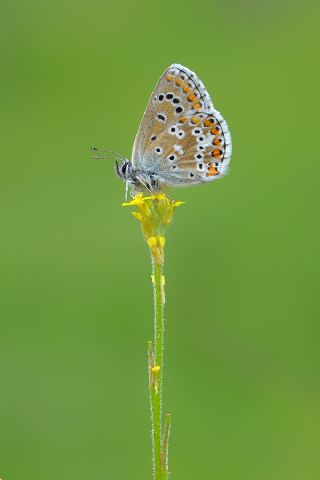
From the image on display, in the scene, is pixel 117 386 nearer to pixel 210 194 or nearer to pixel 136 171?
pixel 210 194

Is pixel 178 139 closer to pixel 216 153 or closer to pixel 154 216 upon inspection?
pixel 216 153

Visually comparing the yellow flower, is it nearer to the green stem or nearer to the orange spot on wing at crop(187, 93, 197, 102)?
the green stem

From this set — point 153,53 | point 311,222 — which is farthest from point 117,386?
point 153,53

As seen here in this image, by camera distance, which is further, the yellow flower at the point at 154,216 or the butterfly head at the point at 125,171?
the butterfly head at the point at 125,171

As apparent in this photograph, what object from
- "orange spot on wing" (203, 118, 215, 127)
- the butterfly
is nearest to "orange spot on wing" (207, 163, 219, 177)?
the butterfly

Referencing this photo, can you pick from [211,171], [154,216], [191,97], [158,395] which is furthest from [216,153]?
[158,395]

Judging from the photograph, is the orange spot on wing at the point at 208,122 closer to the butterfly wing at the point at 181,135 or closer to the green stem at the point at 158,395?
the butterfly wing at the point at 181,135

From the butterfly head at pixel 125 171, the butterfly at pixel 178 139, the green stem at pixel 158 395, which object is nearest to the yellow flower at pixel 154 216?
the green stem at pixel 158 395
